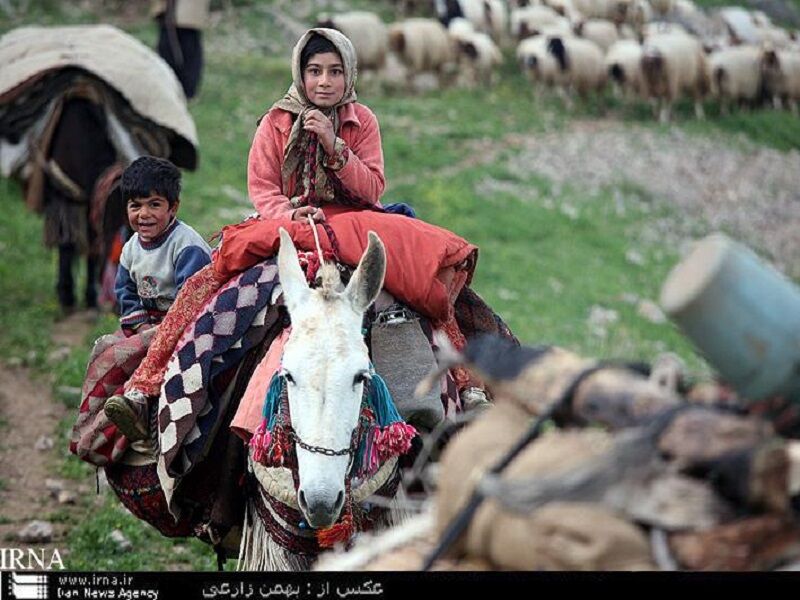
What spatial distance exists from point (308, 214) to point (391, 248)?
294 millimetres

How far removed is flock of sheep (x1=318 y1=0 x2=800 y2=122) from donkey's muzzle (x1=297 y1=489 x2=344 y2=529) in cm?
1505

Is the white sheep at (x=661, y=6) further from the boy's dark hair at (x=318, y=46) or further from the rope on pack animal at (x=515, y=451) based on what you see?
the rope on pack animal at (x=515, y=451)

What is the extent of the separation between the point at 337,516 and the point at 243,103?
12.4 metres

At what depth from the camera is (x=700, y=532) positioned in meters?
1.99

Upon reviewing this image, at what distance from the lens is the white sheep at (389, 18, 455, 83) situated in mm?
19234

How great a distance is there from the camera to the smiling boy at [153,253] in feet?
15.4

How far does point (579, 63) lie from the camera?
19.3 metres

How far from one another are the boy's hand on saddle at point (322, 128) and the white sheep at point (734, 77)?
16711 mm

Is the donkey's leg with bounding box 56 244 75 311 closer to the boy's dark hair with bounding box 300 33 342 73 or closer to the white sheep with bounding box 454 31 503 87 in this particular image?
the boy's dark hair with bounding box 300 33 342 73

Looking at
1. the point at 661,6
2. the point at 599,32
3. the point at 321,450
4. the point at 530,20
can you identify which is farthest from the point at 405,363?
the point at 661,6

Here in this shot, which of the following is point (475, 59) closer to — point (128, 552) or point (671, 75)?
point (671, 75)

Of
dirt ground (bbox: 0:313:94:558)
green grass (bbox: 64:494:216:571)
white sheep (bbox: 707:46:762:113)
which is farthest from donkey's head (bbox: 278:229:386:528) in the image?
white sheep (bbox: 707:46:762:113)
